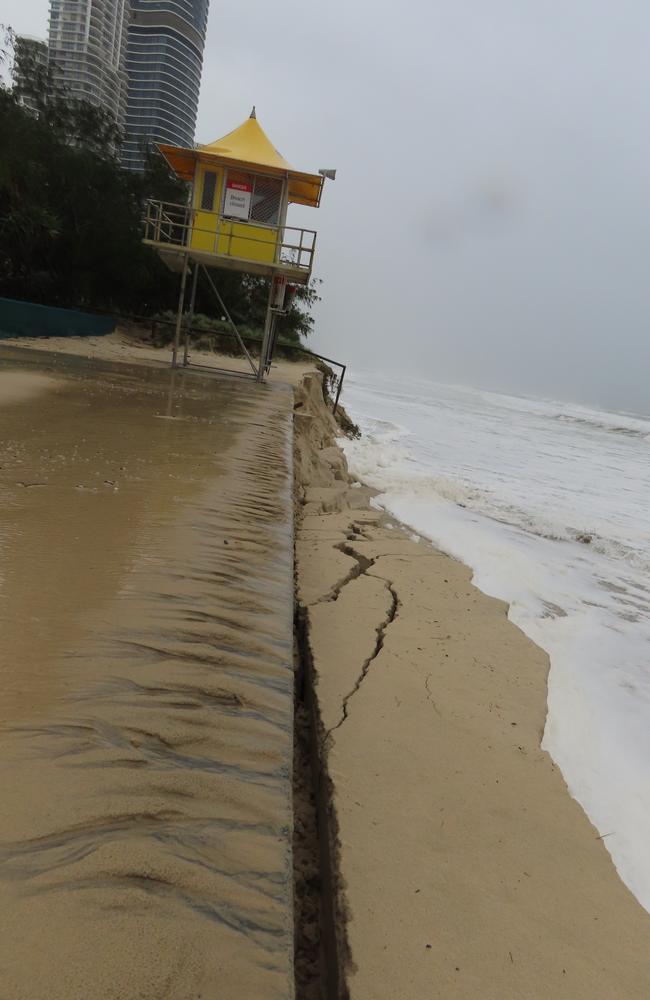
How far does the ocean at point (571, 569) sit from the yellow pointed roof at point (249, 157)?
5551mm

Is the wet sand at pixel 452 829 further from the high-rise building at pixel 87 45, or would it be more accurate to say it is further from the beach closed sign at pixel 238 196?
the high-rise building at pixel 87 45

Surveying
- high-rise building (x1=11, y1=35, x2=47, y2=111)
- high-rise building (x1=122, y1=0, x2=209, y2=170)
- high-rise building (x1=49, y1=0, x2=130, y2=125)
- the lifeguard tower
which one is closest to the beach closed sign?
the lifeguard tower

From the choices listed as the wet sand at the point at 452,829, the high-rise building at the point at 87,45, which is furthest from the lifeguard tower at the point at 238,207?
the high-rise building at the point at 87,45

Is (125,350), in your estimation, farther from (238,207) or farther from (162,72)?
(162,72)

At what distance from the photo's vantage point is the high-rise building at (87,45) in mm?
29500

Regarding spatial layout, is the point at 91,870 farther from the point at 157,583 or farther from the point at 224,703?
the point at 157,583

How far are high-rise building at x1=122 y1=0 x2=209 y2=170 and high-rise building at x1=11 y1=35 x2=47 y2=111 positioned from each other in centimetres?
1236

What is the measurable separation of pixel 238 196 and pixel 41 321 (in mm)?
6403

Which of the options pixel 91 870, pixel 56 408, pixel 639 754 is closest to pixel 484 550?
pixel 639 754

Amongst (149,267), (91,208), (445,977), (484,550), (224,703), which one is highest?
(91,208)

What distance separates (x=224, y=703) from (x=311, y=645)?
1.41 metres

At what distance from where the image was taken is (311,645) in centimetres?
Result: 311

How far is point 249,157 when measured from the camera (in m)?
11.1

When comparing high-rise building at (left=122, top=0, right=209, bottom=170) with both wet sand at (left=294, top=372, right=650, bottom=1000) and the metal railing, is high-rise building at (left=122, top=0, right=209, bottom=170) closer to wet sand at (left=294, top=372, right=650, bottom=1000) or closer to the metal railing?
the metal railing
